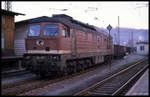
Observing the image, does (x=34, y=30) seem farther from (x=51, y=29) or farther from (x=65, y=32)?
(x=65, y=32)

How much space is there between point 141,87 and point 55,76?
6.44 meters

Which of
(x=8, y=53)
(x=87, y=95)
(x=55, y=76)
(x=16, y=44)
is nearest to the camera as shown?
(x=87, y=95)

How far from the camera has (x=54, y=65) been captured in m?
14.0

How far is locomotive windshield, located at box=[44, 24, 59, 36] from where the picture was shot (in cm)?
1459

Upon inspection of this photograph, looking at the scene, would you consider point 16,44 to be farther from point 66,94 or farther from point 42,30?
point 66,94

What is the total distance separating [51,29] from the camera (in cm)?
1475

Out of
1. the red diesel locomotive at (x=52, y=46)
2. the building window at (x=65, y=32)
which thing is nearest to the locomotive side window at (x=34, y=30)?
the red diesel locomotive at (x=52, y=46)

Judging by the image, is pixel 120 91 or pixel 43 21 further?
pixel 43 21

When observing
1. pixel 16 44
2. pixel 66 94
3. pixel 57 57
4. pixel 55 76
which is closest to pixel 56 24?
pixel 57 57

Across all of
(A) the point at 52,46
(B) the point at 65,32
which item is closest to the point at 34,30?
(A) the point at 52,46

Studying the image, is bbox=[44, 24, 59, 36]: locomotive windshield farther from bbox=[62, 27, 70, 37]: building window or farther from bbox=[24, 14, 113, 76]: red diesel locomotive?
bbox=[62, 27, 70, 37]: building window

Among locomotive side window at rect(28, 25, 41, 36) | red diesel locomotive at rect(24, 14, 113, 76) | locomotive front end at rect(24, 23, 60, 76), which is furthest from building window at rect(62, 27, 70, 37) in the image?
locomotive side window at rect(28, 25, 41, 36)

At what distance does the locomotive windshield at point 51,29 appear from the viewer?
1459 centimetres

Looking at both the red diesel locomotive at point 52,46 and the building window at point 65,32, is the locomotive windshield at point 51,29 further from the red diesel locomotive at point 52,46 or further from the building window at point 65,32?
the building window at point 65,32
